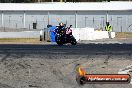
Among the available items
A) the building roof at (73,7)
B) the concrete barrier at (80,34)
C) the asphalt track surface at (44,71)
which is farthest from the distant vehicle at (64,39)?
the building roof at (73,7)

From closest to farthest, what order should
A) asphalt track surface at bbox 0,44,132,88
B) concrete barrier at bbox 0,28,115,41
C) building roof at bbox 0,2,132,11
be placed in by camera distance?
1. asphalt track surface at bbox 0,44,132,88
2. concrete barrier at bbox 0,28,115,41
3. building roof at bbox 0,2,132,11

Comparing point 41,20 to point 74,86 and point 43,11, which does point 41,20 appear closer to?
point 43,11

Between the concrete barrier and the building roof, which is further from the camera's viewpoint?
the building roof

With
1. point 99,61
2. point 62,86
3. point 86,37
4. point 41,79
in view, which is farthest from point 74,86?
point 86,37

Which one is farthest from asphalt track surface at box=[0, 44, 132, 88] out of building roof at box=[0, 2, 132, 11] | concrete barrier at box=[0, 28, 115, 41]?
building roof at box=[0, 2, 132, 11]

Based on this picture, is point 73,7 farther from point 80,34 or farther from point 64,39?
point 64,39

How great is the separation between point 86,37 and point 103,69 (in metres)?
32.3

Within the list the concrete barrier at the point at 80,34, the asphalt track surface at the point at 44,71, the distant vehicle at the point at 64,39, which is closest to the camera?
the asphalt track surface at the point at 44,71

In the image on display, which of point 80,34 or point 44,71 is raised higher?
point 44,71

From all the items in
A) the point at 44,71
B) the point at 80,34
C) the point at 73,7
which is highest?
the point at 73,7

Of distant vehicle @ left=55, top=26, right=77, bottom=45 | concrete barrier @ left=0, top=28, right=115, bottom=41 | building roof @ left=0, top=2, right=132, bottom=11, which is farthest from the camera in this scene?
building roof @ left=0, top=2, right=132, bottom=11

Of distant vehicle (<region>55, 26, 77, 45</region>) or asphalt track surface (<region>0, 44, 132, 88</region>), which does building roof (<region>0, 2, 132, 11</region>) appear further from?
asphalt track surface (<region>0, 44, 132, 88</region>)

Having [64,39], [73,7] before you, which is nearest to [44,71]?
[64,39]

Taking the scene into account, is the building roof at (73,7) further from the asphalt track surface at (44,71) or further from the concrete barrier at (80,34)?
the asphalt track surface at (44,71)
